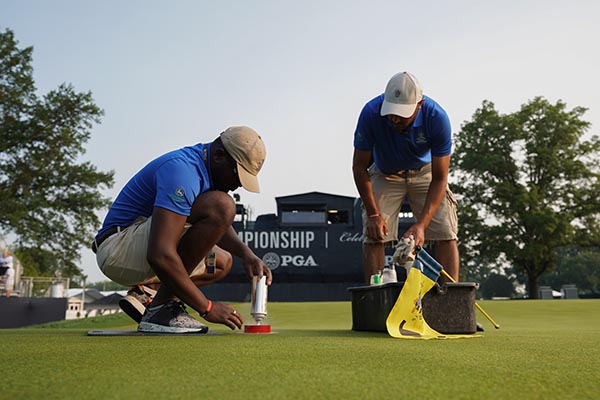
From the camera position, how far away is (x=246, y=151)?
265 centimetres

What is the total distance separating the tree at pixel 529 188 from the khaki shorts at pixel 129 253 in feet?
76.1

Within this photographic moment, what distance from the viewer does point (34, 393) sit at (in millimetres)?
1141

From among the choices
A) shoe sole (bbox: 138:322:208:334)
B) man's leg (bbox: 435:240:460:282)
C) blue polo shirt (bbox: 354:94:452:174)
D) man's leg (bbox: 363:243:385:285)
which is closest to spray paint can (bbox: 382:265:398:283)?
man's leg (bbox: 363:243:385:285)

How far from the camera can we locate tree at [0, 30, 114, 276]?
21.3m

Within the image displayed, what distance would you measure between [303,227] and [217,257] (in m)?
17.7

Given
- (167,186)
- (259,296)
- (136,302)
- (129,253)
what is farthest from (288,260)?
(167,186)

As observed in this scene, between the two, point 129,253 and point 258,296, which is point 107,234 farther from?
point 258,296

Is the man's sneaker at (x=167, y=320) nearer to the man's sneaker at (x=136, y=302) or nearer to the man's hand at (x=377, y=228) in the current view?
the man's sneaker at (x=136, y=302)

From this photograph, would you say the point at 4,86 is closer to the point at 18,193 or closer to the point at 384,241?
the point at 18,193

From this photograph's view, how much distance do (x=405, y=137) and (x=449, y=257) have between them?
37.1 inches

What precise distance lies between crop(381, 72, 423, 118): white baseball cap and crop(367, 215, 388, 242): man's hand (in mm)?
803

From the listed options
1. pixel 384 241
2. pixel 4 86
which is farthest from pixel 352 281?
pixel 384 241

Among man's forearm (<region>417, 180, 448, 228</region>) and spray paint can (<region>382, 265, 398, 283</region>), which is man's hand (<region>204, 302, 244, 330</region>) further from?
man's forearm (<region>417, 180, 448, 228</region>)

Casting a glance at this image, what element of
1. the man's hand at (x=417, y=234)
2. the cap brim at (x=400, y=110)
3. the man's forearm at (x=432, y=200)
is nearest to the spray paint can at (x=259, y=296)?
the man's hand at (x=417, y=234)
